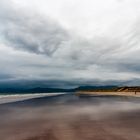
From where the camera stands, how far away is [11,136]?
43.6 feet

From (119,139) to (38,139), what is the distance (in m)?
4.10

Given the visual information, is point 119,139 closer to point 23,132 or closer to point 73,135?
point 73,135

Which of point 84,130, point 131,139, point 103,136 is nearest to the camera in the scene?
point 131,139

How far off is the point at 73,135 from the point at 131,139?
3099mm

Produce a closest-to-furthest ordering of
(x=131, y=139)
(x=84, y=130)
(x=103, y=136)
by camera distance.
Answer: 1. (x=131, y=139)
2. (x=103, y=136)
3. (x=84, y=130)

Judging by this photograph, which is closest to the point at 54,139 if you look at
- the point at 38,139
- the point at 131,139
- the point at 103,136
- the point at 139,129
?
the point at 38,139

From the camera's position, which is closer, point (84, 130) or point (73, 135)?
point (73, 135)

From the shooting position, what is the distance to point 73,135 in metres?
12.9

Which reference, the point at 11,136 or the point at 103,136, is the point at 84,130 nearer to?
the point at 103,136

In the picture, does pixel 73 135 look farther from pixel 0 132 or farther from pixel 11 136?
pixel 0 132

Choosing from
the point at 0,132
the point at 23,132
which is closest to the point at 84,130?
the point at 23,132

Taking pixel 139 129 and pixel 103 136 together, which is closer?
pixel 103 136

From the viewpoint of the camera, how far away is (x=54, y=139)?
11969 millimetres

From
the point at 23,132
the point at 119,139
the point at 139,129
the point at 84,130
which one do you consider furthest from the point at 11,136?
the point at 139,129
